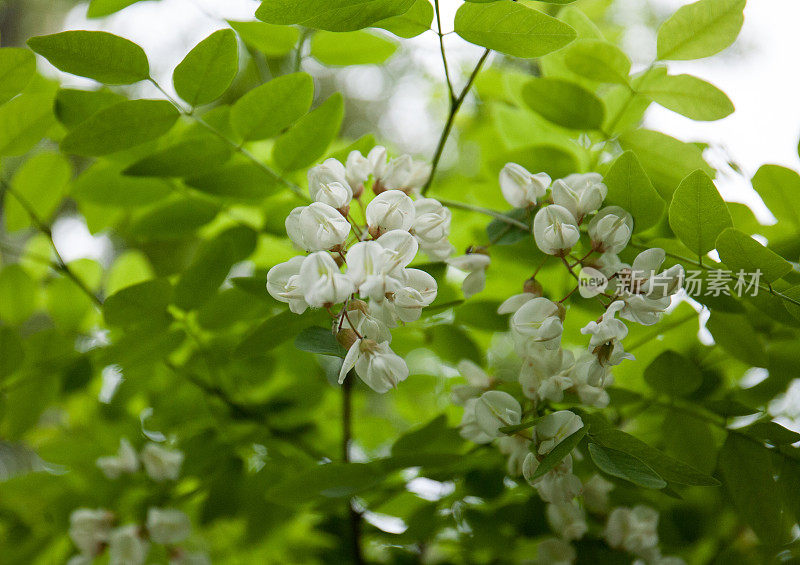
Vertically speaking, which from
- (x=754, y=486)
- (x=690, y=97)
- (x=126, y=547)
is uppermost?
(x=690, y=97)

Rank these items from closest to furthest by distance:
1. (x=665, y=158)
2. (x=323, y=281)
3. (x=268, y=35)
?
(x=323, y=281)
(x=665, y=158)
(x=268, y=35)

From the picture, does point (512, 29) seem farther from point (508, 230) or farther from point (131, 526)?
point (131, 526)

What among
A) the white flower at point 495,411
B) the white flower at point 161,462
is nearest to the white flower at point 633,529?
the white flower at point 495,411

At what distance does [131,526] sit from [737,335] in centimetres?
81

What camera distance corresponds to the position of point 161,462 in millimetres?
886

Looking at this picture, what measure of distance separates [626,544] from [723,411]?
0.67 ft

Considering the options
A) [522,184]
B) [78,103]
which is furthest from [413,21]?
[78,103]

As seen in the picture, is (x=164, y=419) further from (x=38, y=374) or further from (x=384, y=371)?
(x=384, y=371)

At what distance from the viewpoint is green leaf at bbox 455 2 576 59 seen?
574 millimetres

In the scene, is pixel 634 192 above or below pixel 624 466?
above

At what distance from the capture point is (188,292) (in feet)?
2.51

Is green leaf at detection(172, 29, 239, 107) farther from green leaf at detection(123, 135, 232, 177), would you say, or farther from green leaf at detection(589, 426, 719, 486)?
green leaf at detection(589, 426, 719, 486)

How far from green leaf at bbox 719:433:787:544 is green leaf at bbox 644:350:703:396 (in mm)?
76

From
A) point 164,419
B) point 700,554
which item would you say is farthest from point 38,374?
point 700,554
